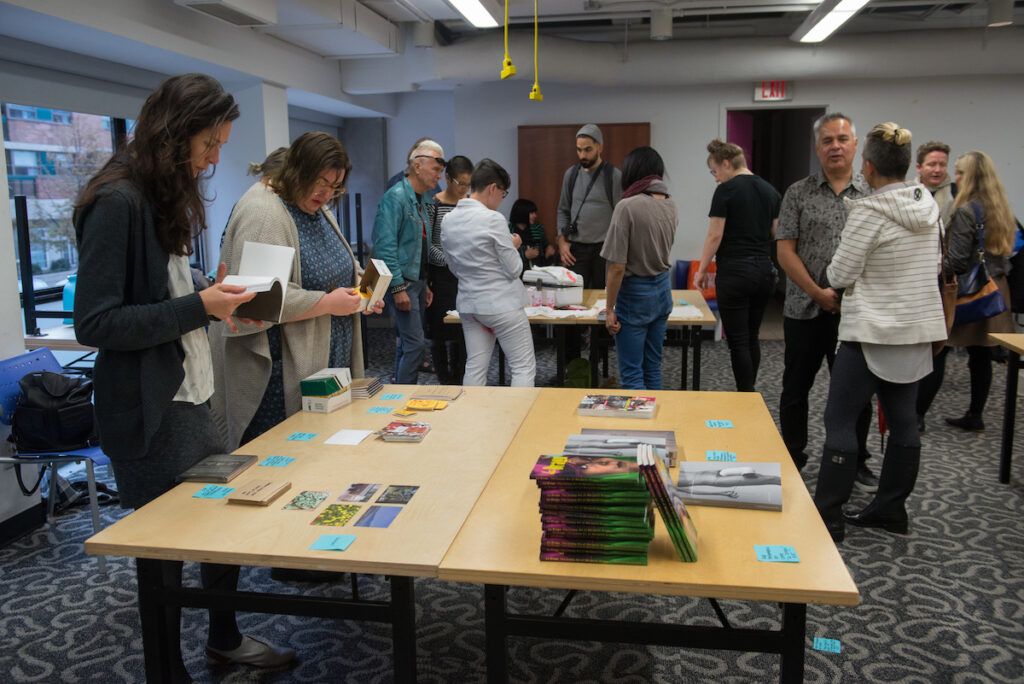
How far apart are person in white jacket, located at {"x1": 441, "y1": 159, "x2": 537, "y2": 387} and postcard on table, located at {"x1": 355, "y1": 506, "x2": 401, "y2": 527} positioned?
87.6 inches

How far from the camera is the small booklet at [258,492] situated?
187 centimetres

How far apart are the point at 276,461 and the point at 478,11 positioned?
4.59 m

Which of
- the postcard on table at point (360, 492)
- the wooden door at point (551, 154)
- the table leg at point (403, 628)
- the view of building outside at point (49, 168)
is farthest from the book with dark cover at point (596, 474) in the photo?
the wooden door at point (551, 154)

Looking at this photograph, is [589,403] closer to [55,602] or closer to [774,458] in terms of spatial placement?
[774,458]

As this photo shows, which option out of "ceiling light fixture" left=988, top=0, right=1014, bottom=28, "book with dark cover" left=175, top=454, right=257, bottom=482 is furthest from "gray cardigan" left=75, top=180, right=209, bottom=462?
"ceiling light fixture" left=988, top=0, right=1014, bottom=28

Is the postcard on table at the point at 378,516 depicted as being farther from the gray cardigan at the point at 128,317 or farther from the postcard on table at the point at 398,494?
the gray cardigan at the point at 128,317

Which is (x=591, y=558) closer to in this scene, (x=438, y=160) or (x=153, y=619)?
(x=153, y=619)

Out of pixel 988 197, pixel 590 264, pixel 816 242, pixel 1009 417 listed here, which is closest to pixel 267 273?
pixel 816 242

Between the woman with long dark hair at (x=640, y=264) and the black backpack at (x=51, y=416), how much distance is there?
253 cm

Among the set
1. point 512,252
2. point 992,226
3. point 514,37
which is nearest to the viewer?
point 512,252

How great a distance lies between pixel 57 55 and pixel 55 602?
3.75 metres

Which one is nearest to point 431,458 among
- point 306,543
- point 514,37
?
point 306,543

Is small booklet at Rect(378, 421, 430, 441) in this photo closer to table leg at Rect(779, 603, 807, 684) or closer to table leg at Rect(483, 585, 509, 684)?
table leg at Rect(483, 585, 509, 684)

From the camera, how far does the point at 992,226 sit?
→ 4.28 meters
